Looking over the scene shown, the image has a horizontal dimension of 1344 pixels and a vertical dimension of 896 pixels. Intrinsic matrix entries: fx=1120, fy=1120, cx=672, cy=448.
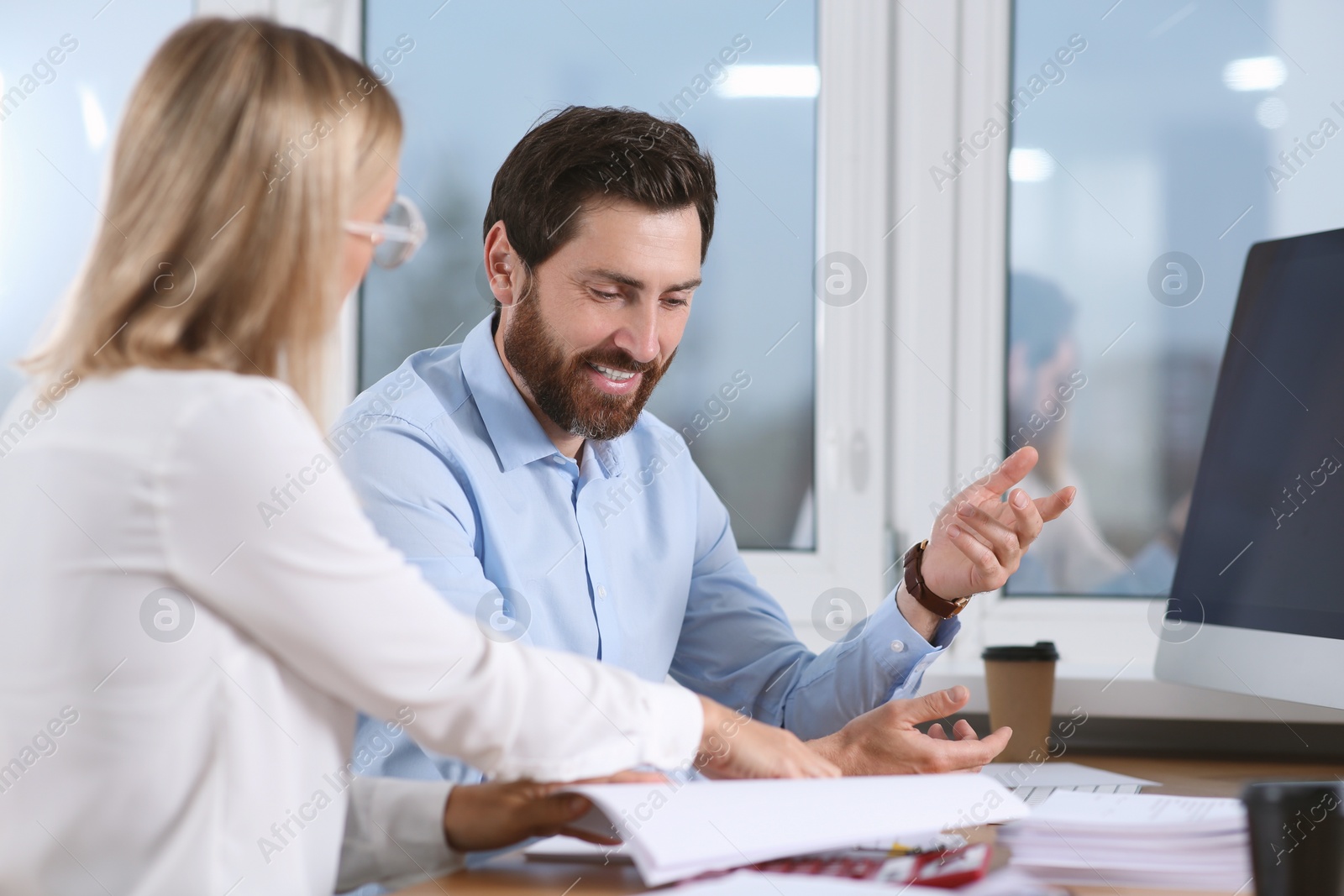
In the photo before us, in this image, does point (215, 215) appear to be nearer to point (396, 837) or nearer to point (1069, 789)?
point (396, 837)

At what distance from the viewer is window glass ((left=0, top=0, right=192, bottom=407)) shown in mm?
2178

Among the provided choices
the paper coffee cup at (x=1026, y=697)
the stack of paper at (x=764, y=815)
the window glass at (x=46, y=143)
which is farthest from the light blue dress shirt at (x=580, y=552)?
the window glass at (x=46, y=143)

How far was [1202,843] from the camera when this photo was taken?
0.85 meters

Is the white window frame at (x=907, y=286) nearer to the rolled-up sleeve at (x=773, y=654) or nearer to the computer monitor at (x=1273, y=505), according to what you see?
the rolled-up sleeve at (x=773, y=654)

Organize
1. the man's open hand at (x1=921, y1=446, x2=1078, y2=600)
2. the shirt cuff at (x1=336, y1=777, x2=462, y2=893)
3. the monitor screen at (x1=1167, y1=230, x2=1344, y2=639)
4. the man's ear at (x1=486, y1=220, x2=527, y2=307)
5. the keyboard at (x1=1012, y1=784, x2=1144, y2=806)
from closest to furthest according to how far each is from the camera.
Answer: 1. the shirt cuff at (x1=336, y1=777, x2=462, y2=893)
2. the keyboard at (x1=1012, y1=784, x2=1144, y2=806)
3. the monitor screen at (x1=1167, y1=230, x2=1344, y2=639)
4. the man's open hand at (x1=921, y1=446, x2=1078, y2=600)
5. the man's ear at (x1=486, y1=220, x2=527, y2=307)

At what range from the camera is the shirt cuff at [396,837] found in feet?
2.93

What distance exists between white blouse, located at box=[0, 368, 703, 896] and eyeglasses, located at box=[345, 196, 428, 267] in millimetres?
192

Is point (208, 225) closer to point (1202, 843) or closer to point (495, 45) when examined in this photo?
point (1202, 843)

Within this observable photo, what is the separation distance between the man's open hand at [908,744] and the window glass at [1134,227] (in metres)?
1.06

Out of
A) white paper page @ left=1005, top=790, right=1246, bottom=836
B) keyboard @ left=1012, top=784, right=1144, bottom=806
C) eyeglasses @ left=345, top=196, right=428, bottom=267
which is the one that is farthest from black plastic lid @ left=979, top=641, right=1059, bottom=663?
eyeglasses @ left=345, top=196, right=428, bottom=267

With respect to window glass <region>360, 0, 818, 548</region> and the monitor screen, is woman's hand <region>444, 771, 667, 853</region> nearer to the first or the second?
the monitor screen

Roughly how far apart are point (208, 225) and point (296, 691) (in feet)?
1.09

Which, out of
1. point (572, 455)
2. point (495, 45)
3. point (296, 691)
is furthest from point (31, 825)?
point (495, 45)

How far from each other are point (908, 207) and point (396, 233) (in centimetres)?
140
